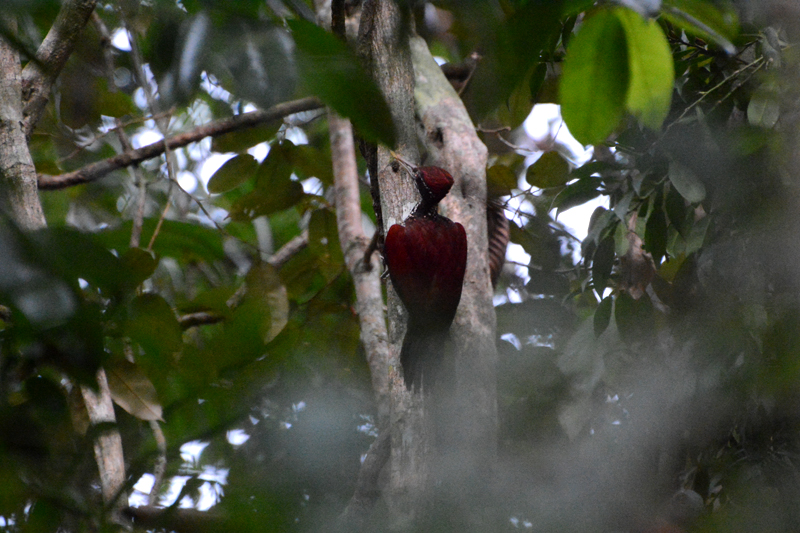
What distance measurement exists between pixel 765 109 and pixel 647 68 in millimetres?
1221

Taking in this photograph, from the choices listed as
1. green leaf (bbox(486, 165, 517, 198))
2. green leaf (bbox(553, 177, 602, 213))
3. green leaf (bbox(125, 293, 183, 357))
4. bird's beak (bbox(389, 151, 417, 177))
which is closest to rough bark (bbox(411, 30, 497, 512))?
Result: green leaf (bbox(486, 165, 517, 198))

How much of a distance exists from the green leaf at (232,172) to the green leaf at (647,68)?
2118 mm

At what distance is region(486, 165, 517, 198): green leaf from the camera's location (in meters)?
2.30

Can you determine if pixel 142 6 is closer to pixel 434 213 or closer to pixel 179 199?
pixel 434 213

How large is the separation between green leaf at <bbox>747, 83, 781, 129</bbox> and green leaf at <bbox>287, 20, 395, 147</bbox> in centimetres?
142

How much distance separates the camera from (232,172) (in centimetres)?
249

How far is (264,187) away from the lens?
253 cm

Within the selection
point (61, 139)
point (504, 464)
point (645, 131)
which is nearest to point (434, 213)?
point (645, 131)

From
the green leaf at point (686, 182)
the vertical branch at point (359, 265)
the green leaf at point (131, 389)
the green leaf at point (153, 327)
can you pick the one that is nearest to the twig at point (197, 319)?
the vertical branch at point (359, 265)

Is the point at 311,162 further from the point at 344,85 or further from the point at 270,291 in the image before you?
the point at 344,85

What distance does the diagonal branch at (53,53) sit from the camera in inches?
55.5

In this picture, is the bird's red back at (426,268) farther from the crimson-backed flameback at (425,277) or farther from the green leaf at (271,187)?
the green leaf at (271,187)

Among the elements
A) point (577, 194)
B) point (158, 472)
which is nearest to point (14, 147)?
point (158, 472)

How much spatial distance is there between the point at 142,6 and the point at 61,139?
2383 millimetres
